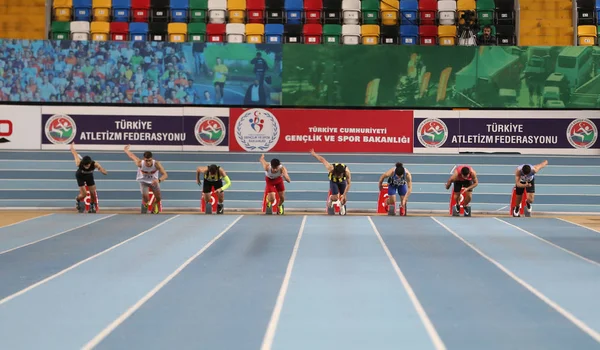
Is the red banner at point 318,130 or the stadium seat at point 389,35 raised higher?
the stadium seat at point 389,35

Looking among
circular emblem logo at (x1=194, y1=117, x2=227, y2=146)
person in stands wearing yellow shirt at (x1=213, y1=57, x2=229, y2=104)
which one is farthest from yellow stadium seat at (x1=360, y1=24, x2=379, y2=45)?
circular emblem logo at (x1=194, y1=117, x2=227, y2=146)

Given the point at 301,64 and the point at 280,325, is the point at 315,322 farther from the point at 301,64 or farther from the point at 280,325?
the point at 301,64

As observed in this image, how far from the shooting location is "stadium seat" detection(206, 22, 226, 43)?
24.3 metres

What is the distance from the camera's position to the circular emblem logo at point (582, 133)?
75.1 ft

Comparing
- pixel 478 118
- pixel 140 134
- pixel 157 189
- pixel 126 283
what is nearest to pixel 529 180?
pixel 478 118

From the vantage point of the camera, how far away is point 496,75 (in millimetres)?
23109

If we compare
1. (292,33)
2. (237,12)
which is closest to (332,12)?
(292,33)

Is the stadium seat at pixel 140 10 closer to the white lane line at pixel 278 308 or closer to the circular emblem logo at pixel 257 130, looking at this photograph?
the circular emblem logo at pixel 257 130

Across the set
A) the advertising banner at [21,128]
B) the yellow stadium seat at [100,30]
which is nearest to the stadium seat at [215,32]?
the yellow stadium seat at [100,30]

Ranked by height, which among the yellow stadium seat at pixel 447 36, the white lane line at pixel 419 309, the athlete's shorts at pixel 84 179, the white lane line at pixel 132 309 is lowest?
the white lane line at pixel 419 309

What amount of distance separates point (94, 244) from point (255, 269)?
11.0ft

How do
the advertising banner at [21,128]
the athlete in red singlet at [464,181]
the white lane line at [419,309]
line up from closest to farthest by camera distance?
the white lane line at [419,309] < the athlete in red singlet at [464,181] < the advertising banner at [21,128]

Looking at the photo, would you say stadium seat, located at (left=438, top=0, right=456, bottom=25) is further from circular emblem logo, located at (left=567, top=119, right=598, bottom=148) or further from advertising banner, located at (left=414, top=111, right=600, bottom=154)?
circular emblem logo, located at (left=567, top=119, right=598, bottom=148)

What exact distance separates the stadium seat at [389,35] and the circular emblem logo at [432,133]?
2.70m
